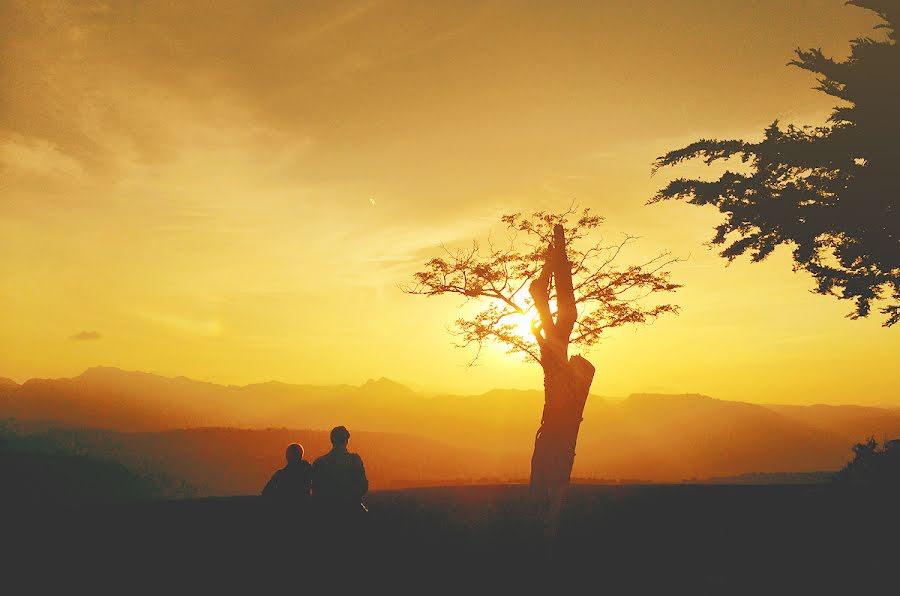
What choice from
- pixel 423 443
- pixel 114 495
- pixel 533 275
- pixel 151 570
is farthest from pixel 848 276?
pixel 423 443

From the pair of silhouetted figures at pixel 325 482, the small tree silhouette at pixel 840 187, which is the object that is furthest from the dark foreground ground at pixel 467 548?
the small tree silhouette at pixel 840 187

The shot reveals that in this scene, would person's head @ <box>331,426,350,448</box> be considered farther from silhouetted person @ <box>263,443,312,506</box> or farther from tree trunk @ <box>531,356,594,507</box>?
tree trunk @ <box>531,356,594,507</box>

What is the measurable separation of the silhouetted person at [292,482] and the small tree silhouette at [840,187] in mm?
12783

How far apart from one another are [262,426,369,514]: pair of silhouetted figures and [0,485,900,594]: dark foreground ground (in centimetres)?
34

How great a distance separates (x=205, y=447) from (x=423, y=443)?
235ft

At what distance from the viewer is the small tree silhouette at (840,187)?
16.4 metres

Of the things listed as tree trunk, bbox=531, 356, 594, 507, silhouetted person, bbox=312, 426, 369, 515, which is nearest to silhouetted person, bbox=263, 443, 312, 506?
silhouetted person, bbox=312, 426, 369, 515

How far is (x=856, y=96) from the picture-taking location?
17.7 metres

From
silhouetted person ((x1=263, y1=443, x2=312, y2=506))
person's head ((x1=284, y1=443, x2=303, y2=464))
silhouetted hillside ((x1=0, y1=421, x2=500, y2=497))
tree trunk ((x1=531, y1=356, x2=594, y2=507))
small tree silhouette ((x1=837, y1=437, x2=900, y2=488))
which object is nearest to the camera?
silhouetted person ((x1=263, y1=443, x2=312, y2=506))

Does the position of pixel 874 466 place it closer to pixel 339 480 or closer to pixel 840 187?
pixel 840 187

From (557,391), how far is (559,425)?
98 cm

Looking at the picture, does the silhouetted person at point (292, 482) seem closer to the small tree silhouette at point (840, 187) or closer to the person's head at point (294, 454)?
the person's head at point (294, 454)

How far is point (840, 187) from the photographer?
17047 millimetres

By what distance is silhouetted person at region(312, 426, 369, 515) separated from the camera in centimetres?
1023
